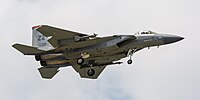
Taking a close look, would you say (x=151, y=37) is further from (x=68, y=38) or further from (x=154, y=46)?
(x=68, y=38)

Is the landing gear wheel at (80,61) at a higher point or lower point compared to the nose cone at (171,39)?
lower

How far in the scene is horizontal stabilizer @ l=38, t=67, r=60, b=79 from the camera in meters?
67.6

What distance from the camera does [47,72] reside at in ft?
222

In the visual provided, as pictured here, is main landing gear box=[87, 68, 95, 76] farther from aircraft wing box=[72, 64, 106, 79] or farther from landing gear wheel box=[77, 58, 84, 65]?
landing gear wheel box=[77, 58, 84, 65]

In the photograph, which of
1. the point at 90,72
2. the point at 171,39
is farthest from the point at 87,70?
the point at 171,39

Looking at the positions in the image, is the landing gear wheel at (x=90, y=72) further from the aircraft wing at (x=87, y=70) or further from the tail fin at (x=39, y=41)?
the tail fin at (x=39, y=41)

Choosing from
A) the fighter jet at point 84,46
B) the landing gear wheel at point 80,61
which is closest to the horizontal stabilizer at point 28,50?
the fighter jet at point 84,46

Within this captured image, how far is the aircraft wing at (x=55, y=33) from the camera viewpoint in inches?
2424

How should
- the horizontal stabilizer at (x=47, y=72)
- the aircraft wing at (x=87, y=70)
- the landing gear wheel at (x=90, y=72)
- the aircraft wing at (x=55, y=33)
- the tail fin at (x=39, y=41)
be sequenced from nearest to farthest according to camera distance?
the aircraft wing at (x=55, y=33) < the tail fin at (x=39, y=41) < the landing gear wheel at (x=90, y=72) < the aircraft wing at (x=87, y=70) < the horizontal stabilizer at (x=47, y=72)

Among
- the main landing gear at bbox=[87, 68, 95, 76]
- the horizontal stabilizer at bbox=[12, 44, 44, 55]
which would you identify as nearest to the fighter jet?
the horizontal stabilizer at bbox=[12, 44, 44, 55]

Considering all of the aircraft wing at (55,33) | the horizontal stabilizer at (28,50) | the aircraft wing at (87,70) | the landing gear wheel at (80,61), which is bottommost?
the aircraft wing at (87,70)

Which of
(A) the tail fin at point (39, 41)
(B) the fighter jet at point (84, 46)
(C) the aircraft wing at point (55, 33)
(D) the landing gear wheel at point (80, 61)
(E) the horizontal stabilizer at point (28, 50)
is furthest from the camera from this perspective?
(A) the tail fin at point (39, 41)

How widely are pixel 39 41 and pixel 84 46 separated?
551 cm

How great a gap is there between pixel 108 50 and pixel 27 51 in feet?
24.9
